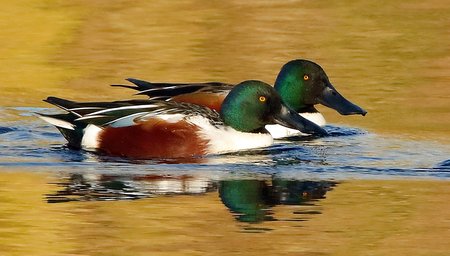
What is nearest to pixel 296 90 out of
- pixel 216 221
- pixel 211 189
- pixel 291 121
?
pixel 291 121

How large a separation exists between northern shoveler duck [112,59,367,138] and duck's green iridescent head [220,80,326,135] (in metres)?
1.08

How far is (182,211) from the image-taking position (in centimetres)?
820

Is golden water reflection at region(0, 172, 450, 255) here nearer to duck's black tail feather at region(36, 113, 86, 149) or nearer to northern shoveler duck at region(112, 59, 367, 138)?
duck's black tail feather at region(36, 113, 86, 149)

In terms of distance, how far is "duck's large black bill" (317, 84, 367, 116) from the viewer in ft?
39.8

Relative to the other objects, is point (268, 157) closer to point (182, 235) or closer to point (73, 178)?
point (73, 178)

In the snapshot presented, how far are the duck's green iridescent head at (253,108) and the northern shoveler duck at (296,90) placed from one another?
3.54ft

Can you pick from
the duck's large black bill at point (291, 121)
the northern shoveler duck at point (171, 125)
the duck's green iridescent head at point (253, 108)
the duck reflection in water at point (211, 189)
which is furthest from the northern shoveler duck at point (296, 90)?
the duck reflection in water at point (211, 189)

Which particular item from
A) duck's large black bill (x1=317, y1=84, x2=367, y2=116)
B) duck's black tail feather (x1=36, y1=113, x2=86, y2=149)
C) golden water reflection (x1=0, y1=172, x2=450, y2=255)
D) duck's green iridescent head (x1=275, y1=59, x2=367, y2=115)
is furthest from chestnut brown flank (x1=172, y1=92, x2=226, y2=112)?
golden water reflection (x1=0, y1=172, x2=450, y2=255)

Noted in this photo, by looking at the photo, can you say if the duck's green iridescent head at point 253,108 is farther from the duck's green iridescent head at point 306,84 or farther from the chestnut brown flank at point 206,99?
the duck's green iridescent head at point 306,84

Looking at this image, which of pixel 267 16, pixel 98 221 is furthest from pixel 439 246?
pixel 267 16

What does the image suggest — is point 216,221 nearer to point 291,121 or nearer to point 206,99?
point 291,121

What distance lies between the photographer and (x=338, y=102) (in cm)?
1248

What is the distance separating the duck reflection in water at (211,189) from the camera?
8492 mm

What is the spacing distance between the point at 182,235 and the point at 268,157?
3.03 m
